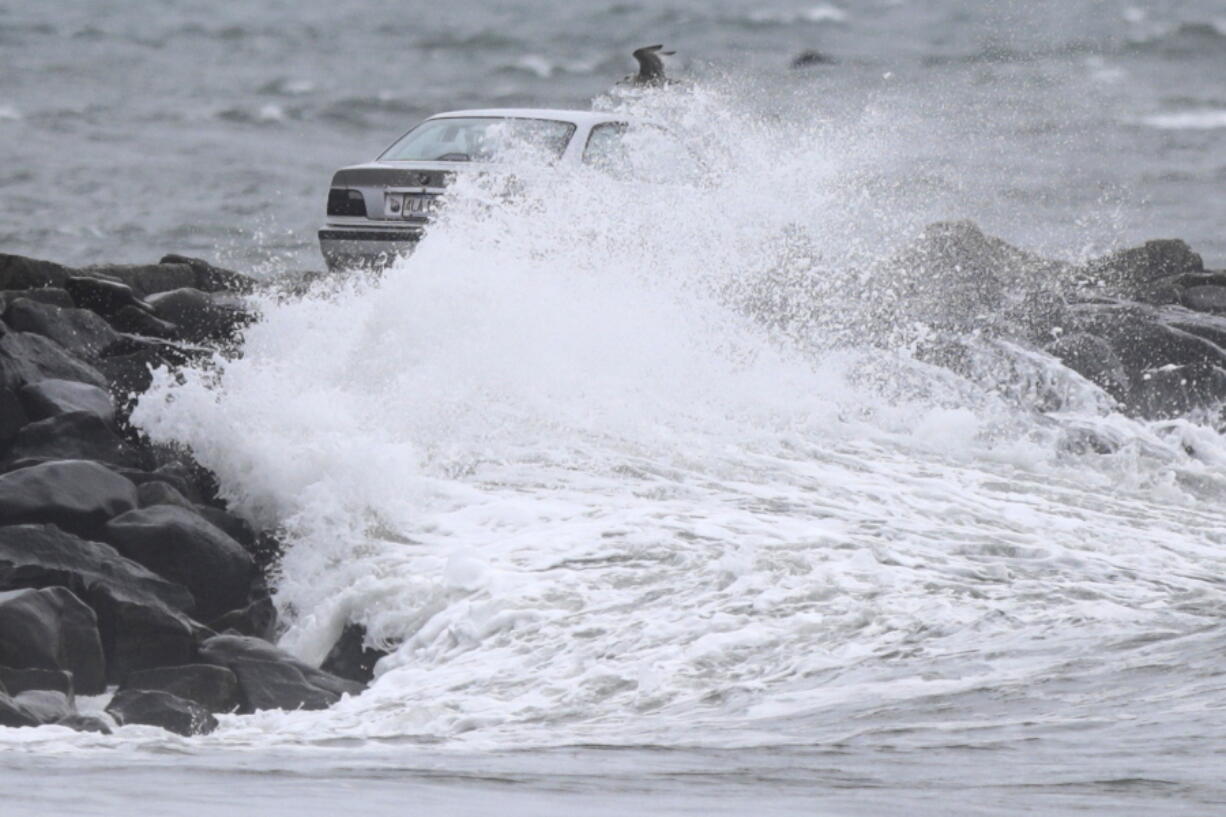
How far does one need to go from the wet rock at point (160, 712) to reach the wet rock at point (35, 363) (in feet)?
11.5

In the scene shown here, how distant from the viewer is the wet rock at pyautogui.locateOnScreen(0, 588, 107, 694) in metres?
5.98

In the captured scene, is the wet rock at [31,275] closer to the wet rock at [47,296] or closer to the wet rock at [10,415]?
the wet rock at [47,296]

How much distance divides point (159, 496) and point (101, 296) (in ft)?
12.2

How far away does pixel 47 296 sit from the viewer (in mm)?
10859

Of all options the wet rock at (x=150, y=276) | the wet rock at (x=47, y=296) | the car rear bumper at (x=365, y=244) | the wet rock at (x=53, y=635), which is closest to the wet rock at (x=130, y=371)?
the wet rock at (x=47, y=296)

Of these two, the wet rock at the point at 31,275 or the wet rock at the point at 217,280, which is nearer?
the wet rock at the point at 31,275

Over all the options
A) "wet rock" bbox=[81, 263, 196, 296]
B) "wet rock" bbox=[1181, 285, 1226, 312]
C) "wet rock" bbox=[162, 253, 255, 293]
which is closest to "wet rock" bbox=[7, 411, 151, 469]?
"wet rock" bbox=[81, 263, 196, 296]

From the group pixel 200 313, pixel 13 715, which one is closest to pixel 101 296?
pixel 200 313

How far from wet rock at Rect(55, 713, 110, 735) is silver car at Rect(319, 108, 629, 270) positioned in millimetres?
6044

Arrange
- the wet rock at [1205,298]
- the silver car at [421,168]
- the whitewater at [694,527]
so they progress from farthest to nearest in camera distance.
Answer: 1. the wet rock at [1205,298]
2. the silver car at [421,168]
3. the whitewater at [694,527]

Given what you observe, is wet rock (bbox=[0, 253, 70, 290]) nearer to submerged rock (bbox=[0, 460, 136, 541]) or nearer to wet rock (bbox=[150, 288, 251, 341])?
wet rock (bbox=[150, 288, 251, 341])

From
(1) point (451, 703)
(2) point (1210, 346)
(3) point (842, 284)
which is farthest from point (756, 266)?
(1) point (451, 703)

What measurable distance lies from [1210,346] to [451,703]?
30.8ft

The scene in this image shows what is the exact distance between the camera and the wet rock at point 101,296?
36.8 feet
